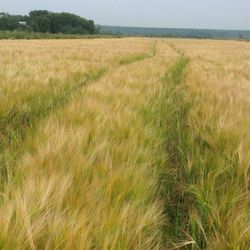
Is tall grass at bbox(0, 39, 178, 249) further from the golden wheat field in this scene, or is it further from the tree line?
the tree line

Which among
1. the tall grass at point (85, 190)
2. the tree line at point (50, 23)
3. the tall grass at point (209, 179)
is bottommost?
the tree line at point (50, 23)

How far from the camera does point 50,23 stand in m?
77.5

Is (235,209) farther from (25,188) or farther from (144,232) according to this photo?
(25,188)

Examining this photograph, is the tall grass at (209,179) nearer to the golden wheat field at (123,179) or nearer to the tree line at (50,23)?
the golden wheat field at (123,179)

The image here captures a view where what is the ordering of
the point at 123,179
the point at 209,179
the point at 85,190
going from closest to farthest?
1. the point at 85,190
2. the point at 123,179
3. the point at 209,179

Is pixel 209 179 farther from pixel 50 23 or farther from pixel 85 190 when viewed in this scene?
pixel 50 23

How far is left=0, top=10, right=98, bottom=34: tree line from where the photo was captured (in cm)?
6650

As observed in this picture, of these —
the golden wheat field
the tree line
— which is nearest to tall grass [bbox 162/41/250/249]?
the golden wheat field

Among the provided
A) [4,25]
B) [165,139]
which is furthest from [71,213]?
[4,25]

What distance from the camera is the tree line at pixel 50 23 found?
66.5 metres

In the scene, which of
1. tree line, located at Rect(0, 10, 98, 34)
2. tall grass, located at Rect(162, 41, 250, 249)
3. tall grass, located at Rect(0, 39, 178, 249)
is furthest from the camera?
tree line, located at Rect(0, 10, 98, 34)

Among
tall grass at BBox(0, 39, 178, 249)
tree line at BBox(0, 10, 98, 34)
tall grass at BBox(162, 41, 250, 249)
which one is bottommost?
tree line at BBox(0, 10, 98, 34)

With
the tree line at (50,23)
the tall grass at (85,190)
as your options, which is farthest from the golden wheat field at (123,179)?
the tree line at (50,23)

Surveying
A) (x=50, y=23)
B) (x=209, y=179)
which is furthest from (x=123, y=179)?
(x=50, y=23)
